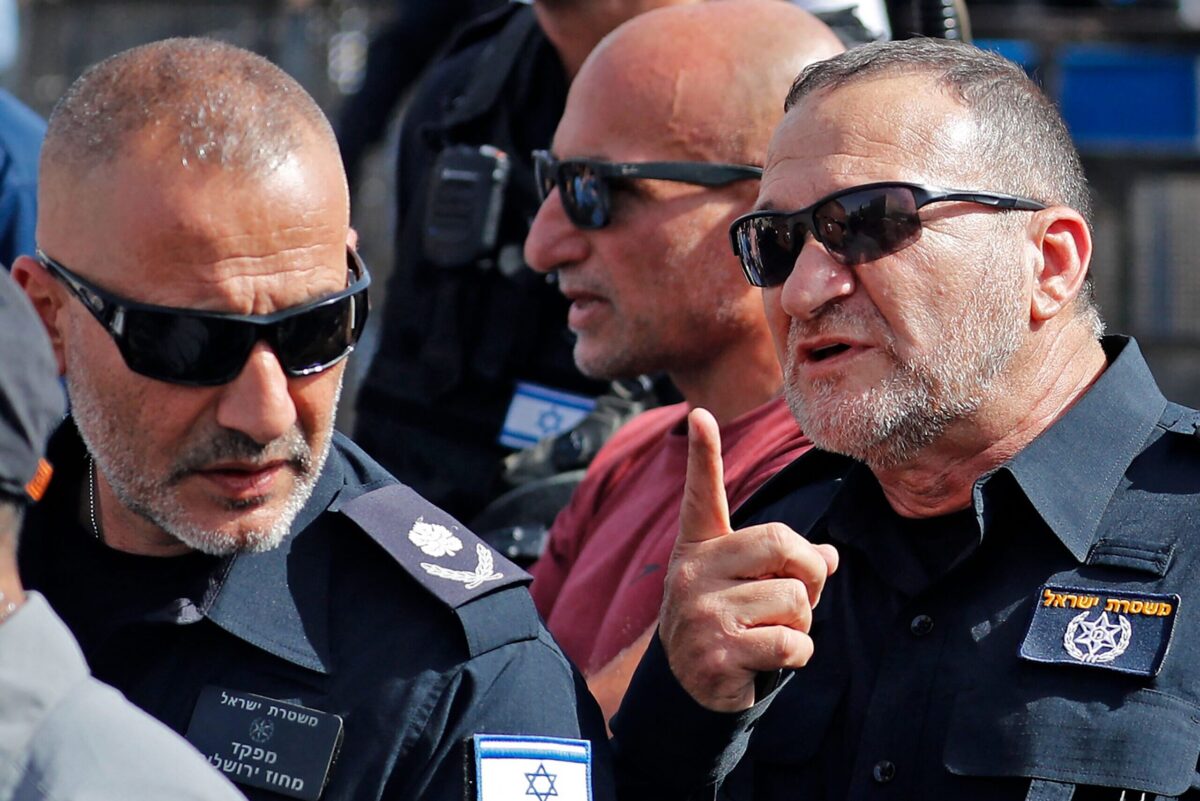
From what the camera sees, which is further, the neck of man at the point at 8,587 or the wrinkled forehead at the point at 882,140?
the wrinkled forehead at the point at 882,140

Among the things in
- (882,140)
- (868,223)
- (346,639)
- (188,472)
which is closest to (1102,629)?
(868,223)

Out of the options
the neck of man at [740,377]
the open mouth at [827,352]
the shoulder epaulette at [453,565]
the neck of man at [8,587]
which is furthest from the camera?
the neck of man at [740,377]

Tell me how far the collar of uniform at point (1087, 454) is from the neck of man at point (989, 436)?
0.16ft

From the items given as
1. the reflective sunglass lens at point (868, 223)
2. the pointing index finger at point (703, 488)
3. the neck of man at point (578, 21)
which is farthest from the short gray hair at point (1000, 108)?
the neck of man at point (578, 21)

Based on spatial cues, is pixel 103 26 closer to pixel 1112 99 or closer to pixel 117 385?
pixel 1112 99

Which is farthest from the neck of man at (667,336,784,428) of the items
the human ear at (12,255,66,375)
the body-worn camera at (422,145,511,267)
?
the human ear at (12,255,66,375)

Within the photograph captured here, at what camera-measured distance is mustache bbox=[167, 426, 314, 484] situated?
7.54ft

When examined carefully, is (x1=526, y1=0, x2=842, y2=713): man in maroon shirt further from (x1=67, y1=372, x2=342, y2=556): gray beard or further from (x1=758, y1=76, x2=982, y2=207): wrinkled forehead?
(x1=67, y1=372, x2=342, y2=556): gray beard

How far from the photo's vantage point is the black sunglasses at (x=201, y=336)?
2.27 metres

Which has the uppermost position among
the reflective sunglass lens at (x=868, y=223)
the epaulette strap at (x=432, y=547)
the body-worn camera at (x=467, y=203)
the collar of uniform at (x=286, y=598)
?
the reflective sunglass lens at (x=868, y=223)

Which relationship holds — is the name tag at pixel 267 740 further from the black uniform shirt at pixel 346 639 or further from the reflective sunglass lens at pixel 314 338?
the reflective sunglass lens at pixel 314 338

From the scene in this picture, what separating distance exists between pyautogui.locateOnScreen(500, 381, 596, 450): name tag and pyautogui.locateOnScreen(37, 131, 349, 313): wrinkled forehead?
1.89 meters

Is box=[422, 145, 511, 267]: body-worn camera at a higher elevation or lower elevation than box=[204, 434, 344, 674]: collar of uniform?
lower

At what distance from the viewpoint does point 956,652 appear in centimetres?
244
